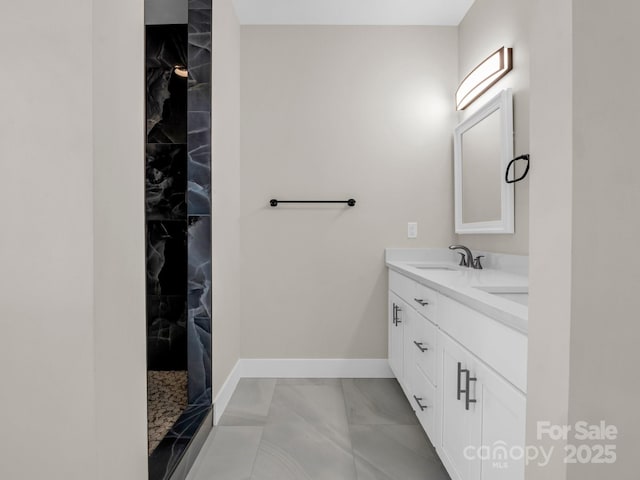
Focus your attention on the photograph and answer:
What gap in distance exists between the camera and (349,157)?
101 inches

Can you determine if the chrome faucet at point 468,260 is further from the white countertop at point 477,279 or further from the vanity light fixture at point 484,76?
the vanity light fixture at point 484,76

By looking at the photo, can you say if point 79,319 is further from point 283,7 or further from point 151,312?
point 283,7

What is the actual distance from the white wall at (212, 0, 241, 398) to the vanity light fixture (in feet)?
4.99

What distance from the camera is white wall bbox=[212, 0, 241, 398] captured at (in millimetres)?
1982

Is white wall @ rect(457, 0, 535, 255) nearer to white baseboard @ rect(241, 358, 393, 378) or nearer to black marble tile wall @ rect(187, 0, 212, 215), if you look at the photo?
white baseboard @ rect(241, 358, 393, 378)

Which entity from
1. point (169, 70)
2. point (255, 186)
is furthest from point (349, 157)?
point (169, 70)

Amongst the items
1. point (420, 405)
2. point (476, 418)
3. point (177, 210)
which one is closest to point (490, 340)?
point (476, 418)

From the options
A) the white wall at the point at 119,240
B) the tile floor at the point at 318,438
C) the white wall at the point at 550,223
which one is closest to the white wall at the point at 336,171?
the tile floor at the point at 318,438

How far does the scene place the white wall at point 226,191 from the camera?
1.98 meters

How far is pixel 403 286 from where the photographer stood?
2.11 meters

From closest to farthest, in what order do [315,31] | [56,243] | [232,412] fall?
[56,243]
[232,412]
[315,31]

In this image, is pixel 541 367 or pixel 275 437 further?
pixel 275 437

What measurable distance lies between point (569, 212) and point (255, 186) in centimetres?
224

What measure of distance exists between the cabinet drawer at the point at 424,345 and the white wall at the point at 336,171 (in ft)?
2.40
